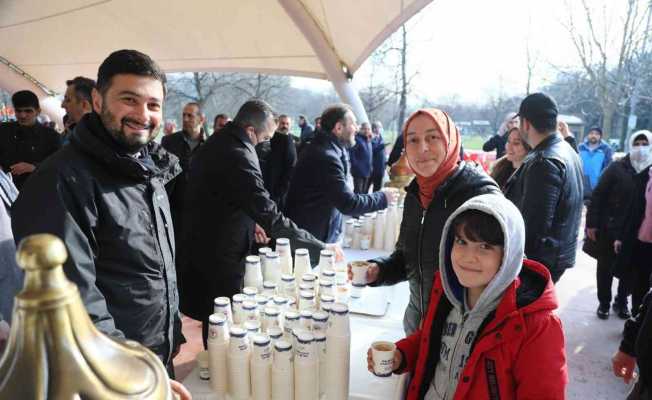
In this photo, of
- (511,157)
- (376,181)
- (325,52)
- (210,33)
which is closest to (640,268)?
(511,157)

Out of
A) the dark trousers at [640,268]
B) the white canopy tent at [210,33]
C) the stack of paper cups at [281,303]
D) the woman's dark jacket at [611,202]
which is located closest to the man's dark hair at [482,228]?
the stack of paper cups at [281,303]

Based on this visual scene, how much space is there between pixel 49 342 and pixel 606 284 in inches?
189

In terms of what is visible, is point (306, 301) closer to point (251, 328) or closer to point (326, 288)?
point (326, 288)

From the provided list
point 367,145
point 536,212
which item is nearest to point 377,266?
point 536,212

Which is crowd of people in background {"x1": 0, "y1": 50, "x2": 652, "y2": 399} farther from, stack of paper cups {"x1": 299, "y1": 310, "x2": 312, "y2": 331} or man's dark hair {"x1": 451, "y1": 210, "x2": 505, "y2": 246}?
stack of paper cups {"x1": 299, "y1": 310, "x2": 312, "y2": 331}

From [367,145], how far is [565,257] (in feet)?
19.2

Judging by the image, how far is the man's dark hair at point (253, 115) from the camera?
9.02 feet

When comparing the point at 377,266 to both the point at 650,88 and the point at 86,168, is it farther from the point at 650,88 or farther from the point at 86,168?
the point at 650,88

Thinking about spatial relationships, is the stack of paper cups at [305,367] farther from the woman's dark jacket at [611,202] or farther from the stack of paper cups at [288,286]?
the woman's dark jacket at [611,202]

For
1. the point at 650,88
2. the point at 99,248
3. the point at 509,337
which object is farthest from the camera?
the point at 650,88

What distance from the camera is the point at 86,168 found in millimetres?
1337

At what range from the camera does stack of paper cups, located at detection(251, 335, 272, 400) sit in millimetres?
1472

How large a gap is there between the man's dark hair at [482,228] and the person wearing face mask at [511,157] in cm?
183

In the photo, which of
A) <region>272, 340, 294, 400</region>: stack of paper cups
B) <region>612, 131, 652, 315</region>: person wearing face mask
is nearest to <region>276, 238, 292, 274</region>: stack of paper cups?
<region>272, 340, 294, 400</region>: stack of paper cups
